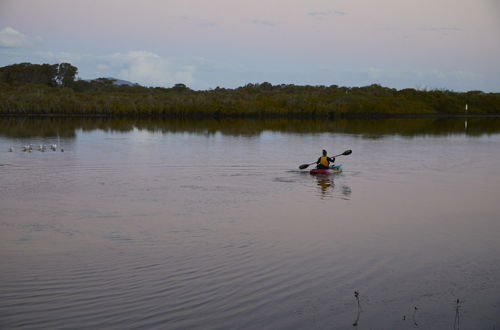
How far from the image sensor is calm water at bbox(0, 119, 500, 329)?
795cm

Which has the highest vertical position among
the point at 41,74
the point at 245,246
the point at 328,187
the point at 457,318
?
the point at 41,74

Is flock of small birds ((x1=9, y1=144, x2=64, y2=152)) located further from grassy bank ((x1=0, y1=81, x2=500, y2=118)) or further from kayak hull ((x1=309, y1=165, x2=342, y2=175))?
grassy bank ((x1=0, y1=81, x2=500, y2=118))

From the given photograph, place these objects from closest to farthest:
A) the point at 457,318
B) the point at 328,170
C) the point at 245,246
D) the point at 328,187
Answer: the point at 457,318 → the point at 245,246 → the point at 328,187 → the point at 328,170

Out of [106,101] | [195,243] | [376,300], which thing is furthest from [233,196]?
[106,101]

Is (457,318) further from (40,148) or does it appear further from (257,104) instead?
(257,104)

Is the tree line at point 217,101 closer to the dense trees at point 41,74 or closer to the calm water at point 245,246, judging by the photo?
the dense trees at point 41,74

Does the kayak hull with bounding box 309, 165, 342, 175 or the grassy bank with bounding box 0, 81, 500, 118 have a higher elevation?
the grassy bank with bounding box 0, 81, 500, 118

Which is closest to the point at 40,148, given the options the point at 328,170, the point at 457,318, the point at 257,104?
the point at 328,170

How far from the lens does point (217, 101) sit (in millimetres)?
68750

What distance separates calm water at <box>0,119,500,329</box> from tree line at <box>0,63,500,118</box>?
4012 cm

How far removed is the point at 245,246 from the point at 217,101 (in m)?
58.3

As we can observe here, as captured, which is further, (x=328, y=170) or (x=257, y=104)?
(x=257, y=104)

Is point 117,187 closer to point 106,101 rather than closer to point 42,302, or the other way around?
point 42,302

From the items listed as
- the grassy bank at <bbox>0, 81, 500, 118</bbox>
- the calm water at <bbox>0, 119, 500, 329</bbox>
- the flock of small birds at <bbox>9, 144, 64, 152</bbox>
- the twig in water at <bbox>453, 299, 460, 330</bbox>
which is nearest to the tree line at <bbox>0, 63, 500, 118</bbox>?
the grassy bank at <bbox>0, 81, 500, 118</bbox>
